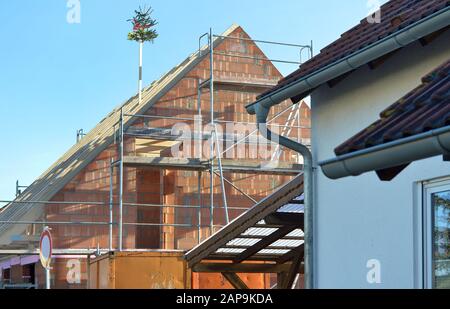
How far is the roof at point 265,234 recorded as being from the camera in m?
11.8

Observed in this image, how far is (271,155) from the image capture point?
22750mm

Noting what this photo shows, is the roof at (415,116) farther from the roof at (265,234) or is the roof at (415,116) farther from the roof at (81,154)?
the roof at (81,154)

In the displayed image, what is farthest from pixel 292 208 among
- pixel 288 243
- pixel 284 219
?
pixel 288 243

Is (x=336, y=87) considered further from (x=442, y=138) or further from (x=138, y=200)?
(x=138, y=200)

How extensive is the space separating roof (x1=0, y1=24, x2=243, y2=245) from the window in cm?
1383

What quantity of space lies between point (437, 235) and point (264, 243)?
6603 mm

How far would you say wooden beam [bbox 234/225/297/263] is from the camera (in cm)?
1358

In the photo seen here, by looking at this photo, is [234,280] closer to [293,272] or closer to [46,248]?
[293,272]

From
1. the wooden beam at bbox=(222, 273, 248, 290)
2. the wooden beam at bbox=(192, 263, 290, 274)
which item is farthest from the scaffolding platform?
the wooden beam at bbox=(222, 273, 248, 290)

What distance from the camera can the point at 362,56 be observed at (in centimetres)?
817

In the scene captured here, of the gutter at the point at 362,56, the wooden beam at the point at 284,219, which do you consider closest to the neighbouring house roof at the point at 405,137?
the gutter at the point at 362,56

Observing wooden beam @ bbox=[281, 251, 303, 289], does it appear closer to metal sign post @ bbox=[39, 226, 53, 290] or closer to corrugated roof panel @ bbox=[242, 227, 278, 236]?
corrugated roof panel @ bbox=[242, 227, 278, 236]

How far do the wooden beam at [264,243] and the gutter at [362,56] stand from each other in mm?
3777

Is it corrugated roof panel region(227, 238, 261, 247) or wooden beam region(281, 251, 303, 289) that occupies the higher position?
corrugated roof panel region(227, 238, 261, 247)
